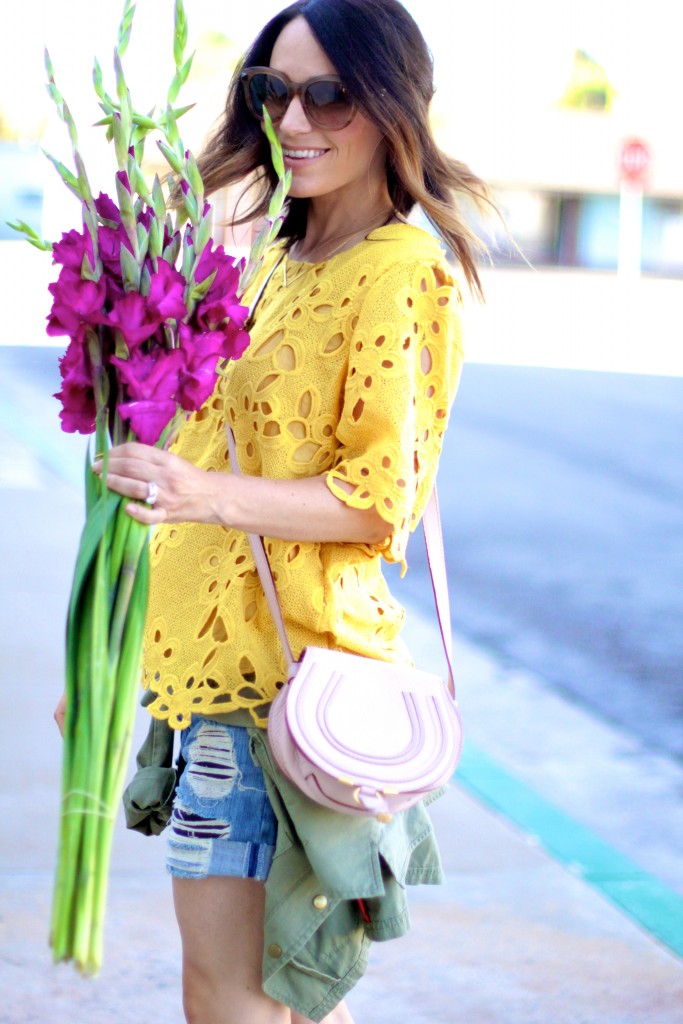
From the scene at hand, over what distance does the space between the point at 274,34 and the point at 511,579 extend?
17.9 feet

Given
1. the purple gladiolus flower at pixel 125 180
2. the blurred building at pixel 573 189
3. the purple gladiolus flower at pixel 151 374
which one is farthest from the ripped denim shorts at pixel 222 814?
the blurred building at pixel 573 189

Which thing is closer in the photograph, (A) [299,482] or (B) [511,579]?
(A) [299,482]

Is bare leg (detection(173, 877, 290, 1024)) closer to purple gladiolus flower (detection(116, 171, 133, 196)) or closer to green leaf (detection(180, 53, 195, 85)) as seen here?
purple gladiolus flower (detection(116, 171, 133, 196))

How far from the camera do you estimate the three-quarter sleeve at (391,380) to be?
195 cm

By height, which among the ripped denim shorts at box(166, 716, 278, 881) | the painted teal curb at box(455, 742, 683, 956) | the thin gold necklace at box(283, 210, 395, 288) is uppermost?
the thin gold necklace at box(283, 210, 395, 288)

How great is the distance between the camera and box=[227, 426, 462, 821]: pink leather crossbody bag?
1863 millimetres

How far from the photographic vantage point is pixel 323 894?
6.50 feet

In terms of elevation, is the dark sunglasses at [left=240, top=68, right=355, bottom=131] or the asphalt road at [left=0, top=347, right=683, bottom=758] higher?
the dark sunglasses at [left=240, top=68, right=355, bottom=131]

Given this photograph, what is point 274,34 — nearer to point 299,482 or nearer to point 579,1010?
point 299,482

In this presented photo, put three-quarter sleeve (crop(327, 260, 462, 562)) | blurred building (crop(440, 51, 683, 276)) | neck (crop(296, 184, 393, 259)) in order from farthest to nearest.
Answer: blurred building (crop(440, 51, 683, 276))
neck (crop(296, 184, 393, 259))
three-quarter sleeve (crop(327, 260, 462, 562))

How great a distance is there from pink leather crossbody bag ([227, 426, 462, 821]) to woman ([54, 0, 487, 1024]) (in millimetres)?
75

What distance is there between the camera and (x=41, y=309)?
63.4 ft

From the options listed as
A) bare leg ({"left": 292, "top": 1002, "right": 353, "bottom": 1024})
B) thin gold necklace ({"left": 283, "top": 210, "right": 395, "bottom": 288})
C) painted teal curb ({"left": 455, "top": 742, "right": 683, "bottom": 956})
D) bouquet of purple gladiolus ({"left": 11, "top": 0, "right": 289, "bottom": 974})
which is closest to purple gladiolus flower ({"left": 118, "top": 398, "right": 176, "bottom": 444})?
bouquet of purple gladiolus ({"left": 11, "top": 0, "right": 289, "bottom": 974})

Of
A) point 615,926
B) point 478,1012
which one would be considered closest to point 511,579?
point 615,926
